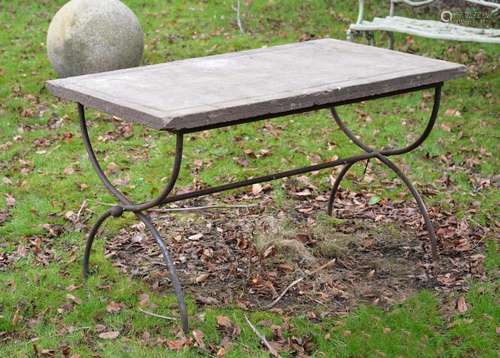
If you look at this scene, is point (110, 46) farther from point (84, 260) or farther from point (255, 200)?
point (84, 260)

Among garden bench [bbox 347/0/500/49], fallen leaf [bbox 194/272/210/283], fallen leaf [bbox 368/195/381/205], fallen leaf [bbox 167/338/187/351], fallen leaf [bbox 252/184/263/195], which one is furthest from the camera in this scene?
garden bench [bbox 347/0/500/49]

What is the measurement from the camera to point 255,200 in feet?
17.2

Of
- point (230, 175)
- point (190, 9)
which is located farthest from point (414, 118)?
point (190, 9)

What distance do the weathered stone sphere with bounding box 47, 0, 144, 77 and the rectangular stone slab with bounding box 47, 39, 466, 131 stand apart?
337 cm

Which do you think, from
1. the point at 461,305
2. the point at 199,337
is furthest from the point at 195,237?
the point at 461,305

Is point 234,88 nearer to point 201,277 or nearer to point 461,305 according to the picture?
point 201,277

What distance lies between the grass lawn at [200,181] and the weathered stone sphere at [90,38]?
0.43 metres

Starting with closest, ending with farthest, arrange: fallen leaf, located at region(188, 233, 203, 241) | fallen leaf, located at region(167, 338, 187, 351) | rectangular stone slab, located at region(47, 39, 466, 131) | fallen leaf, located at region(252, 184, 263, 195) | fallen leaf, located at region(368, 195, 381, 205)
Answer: rectangular stone slab, located at region(47, 39, 466, 131) → fallen leaf, located at region(167, 338, 187, 351) → fallen leaf, located at region(188, 233, 203, 241) → fallen leaf, located at region(368, 195, 381, 205) → fallen leaf, located at region(252, 184, 263, 195)

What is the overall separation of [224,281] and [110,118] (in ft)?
10.2

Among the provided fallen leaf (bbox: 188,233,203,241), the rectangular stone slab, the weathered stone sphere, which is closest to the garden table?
the rectangular stone slab

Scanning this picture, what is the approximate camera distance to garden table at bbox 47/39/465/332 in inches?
129

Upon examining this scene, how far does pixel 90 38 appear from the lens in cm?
743

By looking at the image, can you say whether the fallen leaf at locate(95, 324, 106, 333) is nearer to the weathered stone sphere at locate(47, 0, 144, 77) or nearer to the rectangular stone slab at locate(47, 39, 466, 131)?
the rectangular stone slab at locate(47, 39, 466, 131)

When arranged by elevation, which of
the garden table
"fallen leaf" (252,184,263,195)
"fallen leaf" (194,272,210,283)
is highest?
the garden table
